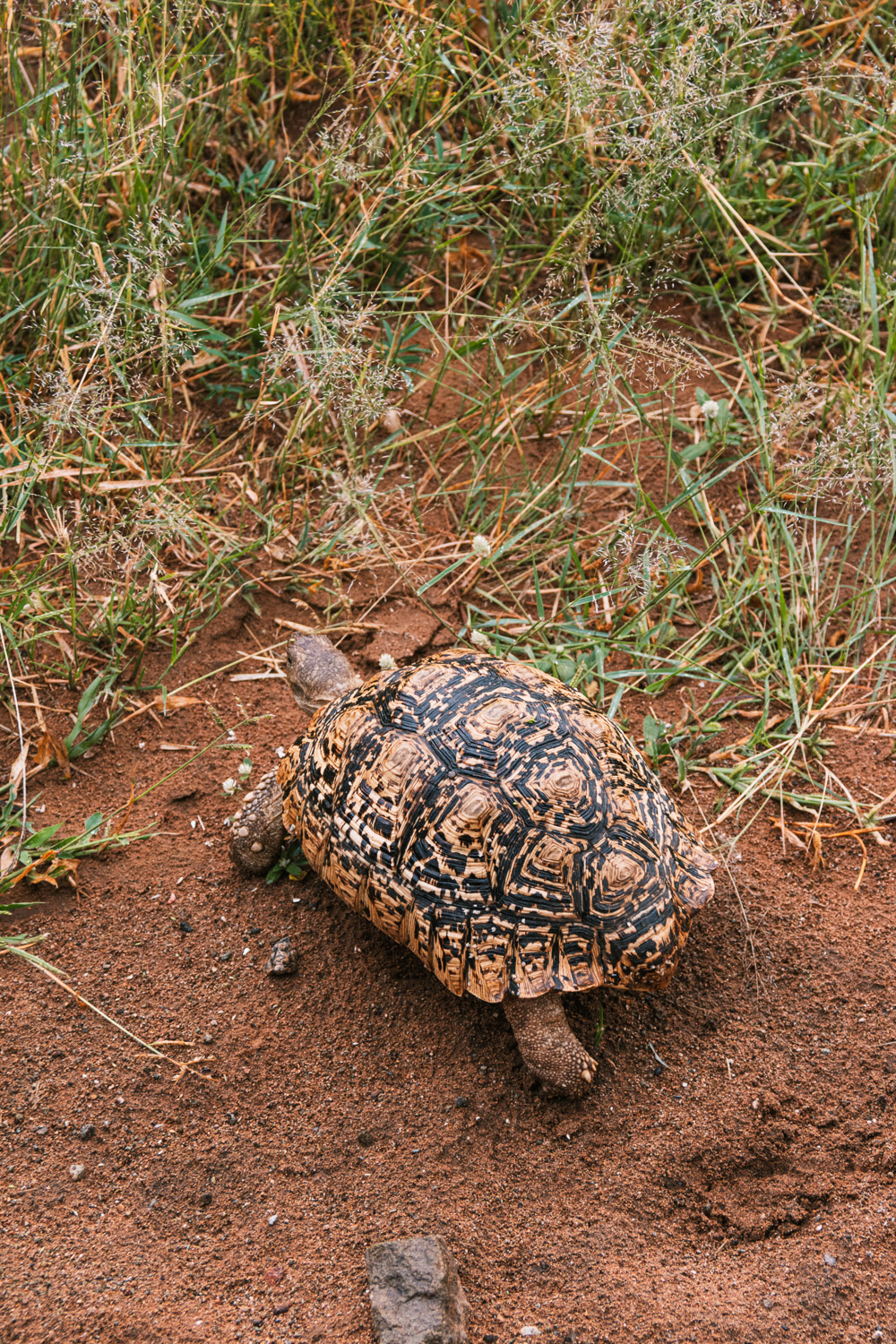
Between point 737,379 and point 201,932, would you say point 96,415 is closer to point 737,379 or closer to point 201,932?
point 201,932

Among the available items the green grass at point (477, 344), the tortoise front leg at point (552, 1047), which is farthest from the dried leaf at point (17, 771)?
the tortoise front leg at point (552, 1047)

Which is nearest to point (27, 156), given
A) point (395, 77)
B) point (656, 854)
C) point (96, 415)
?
point (96, 415)

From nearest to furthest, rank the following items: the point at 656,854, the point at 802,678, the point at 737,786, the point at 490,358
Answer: the point at 656,854 < the point at 737,786 < the point at 802,678 < the point at 490,358

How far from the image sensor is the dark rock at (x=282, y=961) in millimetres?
2654

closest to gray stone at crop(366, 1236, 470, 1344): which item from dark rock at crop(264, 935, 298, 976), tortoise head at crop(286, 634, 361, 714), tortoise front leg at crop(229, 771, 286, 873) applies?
dark rock at crop(264, 935, 298, 976)

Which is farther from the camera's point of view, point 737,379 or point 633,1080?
point 737,379

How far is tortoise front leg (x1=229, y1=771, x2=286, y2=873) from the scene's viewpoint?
277 centimetres

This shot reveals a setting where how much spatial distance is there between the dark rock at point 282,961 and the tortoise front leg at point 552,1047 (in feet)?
2.01

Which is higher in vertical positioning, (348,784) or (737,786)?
(348,784)

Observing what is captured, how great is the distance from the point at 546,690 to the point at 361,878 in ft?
2.15

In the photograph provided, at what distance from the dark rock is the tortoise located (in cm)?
25

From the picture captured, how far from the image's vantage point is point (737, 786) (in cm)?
299

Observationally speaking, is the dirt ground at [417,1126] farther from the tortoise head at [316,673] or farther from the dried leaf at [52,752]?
the tortoise head at [316,673]

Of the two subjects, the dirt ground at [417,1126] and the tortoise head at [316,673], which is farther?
the tortoise head at [316,673]
